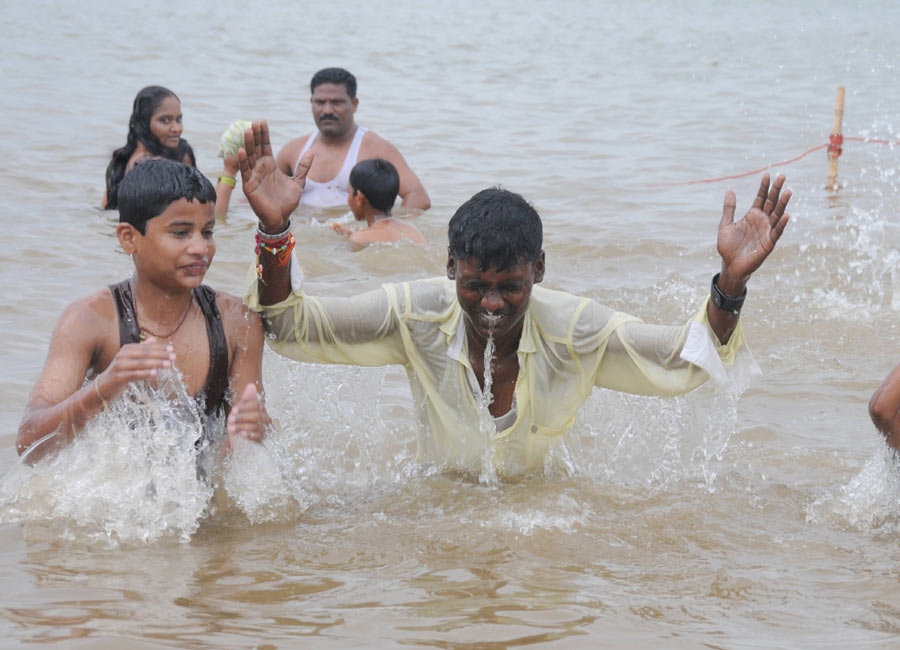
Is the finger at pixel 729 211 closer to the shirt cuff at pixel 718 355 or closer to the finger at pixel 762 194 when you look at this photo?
the finger at pixel 762 194

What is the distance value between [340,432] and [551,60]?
17521 millimetres

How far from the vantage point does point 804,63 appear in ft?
70.8

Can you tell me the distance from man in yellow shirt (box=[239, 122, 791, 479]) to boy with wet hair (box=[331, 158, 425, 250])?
450cm

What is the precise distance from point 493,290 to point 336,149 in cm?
638

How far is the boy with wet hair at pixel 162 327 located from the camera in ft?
12.6

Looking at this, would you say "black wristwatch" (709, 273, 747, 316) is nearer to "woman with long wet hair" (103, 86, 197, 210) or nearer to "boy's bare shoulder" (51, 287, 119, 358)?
"boy's bare shoulder" (51, 287, 119, 358)

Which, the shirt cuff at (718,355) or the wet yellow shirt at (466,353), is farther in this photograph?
the wet yellow shirt at (466,353)

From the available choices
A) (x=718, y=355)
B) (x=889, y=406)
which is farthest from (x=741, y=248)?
(x=889, y=406)

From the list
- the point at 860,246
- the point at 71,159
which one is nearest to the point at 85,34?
the point at 71,159

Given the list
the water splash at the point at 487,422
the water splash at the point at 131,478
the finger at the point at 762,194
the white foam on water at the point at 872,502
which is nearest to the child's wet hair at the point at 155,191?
the water splash at the point at 131,478

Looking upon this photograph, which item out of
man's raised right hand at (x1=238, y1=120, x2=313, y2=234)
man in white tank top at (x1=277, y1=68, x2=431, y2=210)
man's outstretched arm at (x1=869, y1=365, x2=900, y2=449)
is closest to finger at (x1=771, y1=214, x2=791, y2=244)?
man's outstretched arm at (x1=869, y1=365, x2=900, y2=449)

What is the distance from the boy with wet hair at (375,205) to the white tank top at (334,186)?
869mm

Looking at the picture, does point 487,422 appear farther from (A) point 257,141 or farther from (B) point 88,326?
(B) point 88,326

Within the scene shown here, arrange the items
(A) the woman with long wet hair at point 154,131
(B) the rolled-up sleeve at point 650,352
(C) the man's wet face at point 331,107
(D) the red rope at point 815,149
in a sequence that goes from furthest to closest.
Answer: (D) the red rope at point 815,149 < (C) the man's wet face at point 331,107 < (A) the woman with long wet hair at point 154,131 < (B) the rolled-up sleeve at point 650,352
